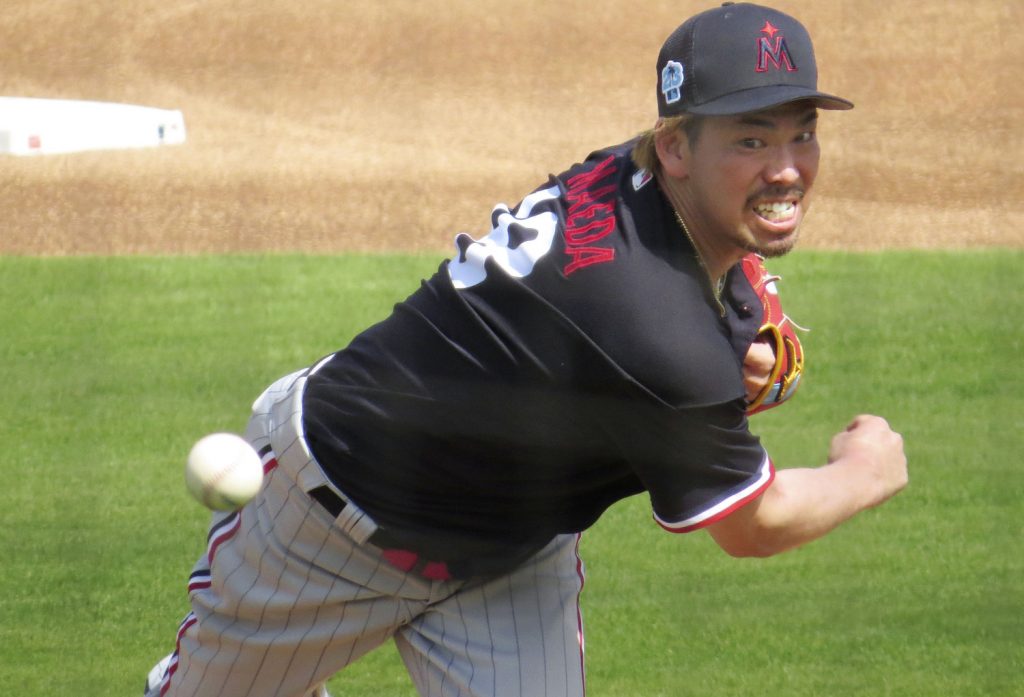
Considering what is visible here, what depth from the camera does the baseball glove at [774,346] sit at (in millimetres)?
2723

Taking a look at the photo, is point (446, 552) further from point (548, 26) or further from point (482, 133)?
point (548, 26)

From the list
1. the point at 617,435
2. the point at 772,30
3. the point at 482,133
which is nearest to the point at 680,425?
the point at 617,435

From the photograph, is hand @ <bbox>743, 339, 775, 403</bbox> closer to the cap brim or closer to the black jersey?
the black jersey

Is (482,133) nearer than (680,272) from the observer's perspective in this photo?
No

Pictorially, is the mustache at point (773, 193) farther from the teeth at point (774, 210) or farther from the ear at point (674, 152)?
the ear at point (674, 152)

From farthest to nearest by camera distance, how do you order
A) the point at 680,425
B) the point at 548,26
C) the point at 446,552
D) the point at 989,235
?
the point at 548,26 < the point at 989,235 < the point at 446,552 < the point at 680,425

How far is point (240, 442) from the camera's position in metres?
2.75

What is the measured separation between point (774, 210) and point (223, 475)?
Answer: 104 centimetres

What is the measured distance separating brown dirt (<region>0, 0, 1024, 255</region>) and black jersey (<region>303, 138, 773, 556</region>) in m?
6.28

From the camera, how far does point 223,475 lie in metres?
2.66

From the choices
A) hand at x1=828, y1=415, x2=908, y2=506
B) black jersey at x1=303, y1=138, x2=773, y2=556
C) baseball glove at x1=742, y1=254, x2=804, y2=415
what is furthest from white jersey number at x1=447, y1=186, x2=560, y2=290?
hand at x1=828, y1=415, x2=908, y2=506

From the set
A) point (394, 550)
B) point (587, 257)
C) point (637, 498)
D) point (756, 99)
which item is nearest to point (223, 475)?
point (394, 550)

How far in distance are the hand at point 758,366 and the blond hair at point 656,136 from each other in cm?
37

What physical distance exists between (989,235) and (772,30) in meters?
6.78
